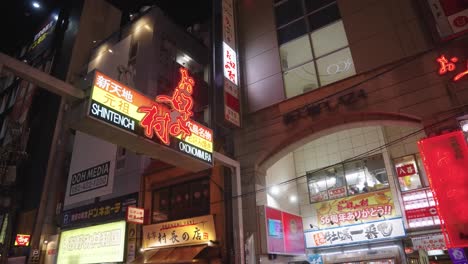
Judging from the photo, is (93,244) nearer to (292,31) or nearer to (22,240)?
(22,240)

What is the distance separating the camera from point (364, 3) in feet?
39.0

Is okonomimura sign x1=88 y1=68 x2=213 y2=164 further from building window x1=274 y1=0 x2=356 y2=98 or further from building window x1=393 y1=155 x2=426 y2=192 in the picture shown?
building window x1=393 y1=155 x2=426 y2=192

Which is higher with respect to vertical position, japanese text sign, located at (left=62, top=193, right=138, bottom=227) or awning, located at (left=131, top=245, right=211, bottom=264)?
japanese text sign, located at (left=62, top=193, right=138, bottom=227)

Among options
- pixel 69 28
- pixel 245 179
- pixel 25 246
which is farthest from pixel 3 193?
pixel 245 179

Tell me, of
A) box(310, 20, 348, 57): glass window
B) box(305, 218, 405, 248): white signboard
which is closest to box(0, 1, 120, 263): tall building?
box(305, 218, 405, 248): white signboard

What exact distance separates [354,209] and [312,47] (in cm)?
801

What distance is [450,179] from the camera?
25.7 feet

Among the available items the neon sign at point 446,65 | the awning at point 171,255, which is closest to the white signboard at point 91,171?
the awning at point 171,255

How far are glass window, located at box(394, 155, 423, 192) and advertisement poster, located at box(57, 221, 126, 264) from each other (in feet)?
42.9

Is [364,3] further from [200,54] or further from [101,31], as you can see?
[101,31]

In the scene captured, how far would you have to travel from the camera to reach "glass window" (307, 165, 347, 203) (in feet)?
54.3

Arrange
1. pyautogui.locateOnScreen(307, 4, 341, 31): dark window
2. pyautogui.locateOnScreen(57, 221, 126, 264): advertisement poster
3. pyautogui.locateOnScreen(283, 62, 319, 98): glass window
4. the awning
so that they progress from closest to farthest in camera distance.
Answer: the awning
pyautogui.locateOnScreen(307, 4, 341, 31): dark window
pyautogui.locateOnScreen(283, 62, 319, 98): glass window
pyautogui.locateOnScreen(57, 221, 126, 264): advertisement poster

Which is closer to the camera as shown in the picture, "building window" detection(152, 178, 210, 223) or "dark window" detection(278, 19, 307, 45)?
"building window" detection(152, 178, 210, 223)

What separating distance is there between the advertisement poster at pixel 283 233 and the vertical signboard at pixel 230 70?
3750 mm
